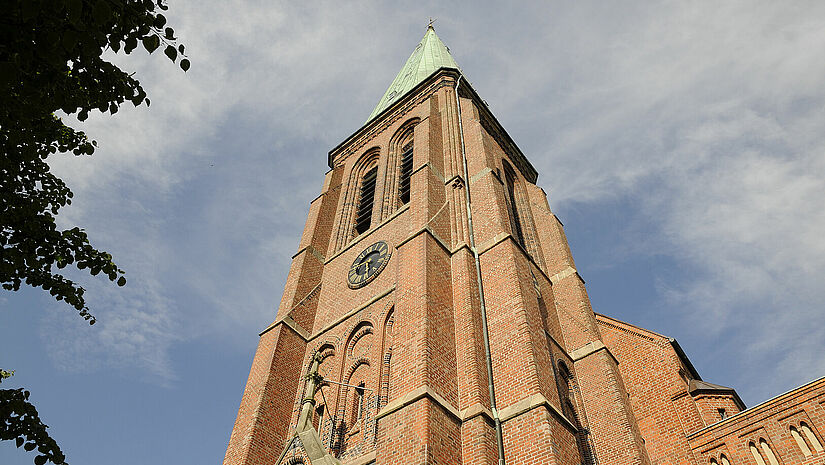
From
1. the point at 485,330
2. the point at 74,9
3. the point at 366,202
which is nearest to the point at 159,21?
the point at 74,9

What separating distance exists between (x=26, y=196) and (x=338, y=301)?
10.0 metres

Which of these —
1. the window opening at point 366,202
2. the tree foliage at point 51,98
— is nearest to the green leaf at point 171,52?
the tree foliage at point 51,98

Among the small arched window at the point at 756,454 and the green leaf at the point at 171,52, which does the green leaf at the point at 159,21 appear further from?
the small arched window at the point at 756,454

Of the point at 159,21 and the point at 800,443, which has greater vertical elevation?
the point at 800,443

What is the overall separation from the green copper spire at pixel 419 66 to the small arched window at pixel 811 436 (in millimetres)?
18164

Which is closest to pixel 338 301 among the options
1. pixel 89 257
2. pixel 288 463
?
pixel 288 463

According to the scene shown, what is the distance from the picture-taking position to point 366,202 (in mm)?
20812

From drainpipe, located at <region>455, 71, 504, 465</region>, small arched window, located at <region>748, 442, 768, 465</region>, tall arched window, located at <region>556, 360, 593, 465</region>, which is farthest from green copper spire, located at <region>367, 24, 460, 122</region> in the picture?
small arched window, located at <region>748, 442, 768, 465</region>

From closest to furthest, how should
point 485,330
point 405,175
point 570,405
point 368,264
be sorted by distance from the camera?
point 485,330 → point 570,405 → point 368,264 → point 405,175

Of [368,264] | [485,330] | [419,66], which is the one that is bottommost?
[485,330]

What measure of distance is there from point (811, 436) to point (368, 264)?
10.7 meters

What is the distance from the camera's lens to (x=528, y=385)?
32.3ft

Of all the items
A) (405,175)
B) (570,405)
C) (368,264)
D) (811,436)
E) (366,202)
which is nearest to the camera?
(811,436)

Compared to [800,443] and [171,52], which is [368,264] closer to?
[800,443]
